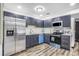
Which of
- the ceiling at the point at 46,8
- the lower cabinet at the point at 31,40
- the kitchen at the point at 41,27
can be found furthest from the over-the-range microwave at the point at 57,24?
the lower cabinet at the point at 31,40

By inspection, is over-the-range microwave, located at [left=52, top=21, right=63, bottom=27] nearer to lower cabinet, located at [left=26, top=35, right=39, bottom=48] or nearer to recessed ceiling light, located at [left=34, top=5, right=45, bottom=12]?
recessed ceiling light, located at [left=34, top=5, right=45, bottom=12]

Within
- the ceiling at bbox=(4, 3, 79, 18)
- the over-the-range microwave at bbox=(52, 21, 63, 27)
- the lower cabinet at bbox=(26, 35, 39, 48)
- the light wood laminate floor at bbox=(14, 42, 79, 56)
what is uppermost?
the ceiling at bbox=(4, 3, 79, 18)

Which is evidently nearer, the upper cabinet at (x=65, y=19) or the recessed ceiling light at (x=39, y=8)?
the recessed ceiling light at (x=39, y=8)

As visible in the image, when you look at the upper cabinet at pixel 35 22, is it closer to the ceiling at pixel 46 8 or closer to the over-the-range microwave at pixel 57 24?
the ceiling at pixel 46 8

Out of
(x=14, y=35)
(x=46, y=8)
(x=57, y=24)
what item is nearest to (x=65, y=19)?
(x=57, y=24)

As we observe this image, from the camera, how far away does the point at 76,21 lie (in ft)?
4.97

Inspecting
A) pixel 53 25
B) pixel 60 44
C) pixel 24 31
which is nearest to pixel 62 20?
pixel 53 25

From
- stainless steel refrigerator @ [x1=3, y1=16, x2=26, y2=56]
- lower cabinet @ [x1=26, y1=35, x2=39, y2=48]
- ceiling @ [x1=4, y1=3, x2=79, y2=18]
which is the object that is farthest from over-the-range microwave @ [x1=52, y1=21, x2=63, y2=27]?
stainless steel refrigerator @ [x1=3, y1=16, x2=26, y2=56]

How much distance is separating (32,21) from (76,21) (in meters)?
0.94

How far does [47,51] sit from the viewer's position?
5.21ft

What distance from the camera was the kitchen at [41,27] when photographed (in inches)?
58.8

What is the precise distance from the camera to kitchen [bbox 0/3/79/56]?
149 cm

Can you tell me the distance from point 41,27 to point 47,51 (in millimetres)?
543

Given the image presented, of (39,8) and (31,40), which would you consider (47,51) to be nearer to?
(31,40)
